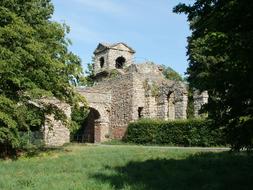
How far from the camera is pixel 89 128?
1587 inches

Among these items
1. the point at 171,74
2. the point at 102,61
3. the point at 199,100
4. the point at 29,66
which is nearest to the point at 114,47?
the point at 102,61

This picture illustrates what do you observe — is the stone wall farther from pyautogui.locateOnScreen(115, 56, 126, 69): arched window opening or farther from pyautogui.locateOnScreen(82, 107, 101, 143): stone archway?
pyautogui.locateOnScreen(115, 56, 126, 69): arched window opening

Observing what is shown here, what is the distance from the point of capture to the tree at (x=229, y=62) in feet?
33.5

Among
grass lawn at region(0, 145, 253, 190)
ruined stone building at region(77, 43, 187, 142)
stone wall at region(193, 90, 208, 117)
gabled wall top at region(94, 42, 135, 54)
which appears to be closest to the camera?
grass lawn at region(0, 145, 253, 190)

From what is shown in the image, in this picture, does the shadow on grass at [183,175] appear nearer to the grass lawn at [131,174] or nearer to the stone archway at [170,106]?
the grass lawn at [131,174]

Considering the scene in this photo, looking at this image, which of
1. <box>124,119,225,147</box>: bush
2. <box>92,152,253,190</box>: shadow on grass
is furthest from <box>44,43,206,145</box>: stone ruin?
<box>92,152,253,190</box>: shadow on grass

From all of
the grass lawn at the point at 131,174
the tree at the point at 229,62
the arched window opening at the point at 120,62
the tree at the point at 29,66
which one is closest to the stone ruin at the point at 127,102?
the tree at the point at 29,66

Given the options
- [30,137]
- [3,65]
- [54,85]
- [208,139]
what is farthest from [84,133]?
[3,65]

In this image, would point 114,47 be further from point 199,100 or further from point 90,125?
point 199,100

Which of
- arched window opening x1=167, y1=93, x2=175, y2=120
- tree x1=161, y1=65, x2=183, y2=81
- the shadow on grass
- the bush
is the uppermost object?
tree x1=161, y1=65, x2=183, y2=81

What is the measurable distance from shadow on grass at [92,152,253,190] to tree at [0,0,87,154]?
235 inches

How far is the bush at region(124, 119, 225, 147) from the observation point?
94.4 ft

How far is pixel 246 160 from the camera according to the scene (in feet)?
54.7

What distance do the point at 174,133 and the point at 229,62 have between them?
20.7 m
